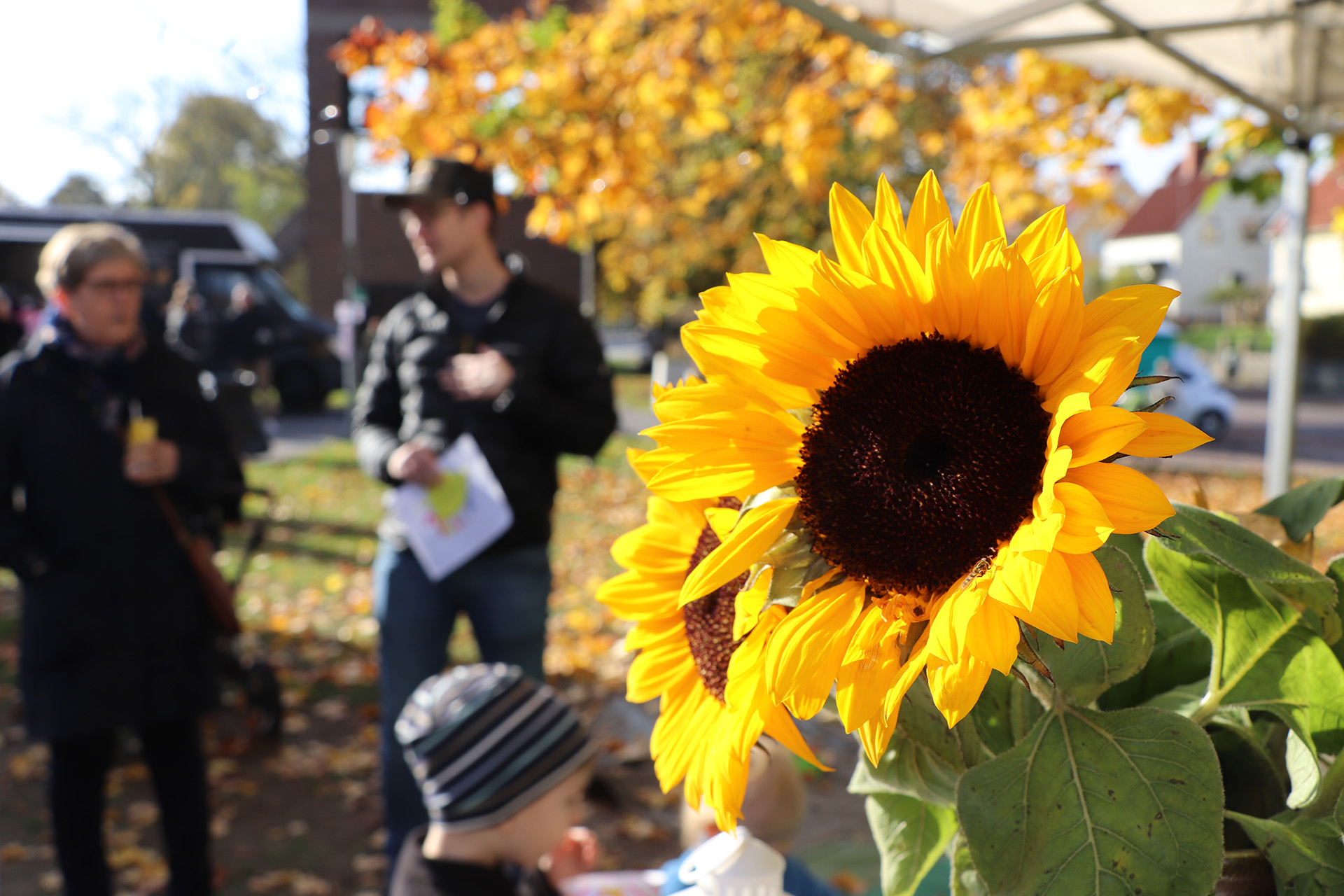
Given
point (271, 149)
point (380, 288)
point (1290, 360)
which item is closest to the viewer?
point (271, 149)

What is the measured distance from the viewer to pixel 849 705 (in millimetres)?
552

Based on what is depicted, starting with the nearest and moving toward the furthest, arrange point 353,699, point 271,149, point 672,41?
1. point 271,149
2. point 353,699
3. point 672,41

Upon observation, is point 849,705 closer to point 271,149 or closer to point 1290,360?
point 271,149

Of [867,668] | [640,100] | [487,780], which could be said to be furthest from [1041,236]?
[640,100]

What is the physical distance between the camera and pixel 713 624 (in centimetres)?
69

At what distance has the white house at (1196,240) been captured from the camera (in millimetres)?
47219

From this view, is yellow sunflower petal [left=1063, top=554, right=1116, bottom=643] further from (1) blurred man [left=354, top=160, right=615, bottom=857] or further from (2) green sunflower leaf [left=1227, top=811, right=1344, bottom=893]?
(1) blurred man [left=354, top=160, right=615, bottom=857]

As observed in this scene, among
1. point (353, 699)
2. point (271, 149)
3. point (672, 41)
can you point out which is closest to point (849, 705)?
point (271, 149)

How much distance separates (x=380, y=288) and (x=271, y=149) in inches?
904

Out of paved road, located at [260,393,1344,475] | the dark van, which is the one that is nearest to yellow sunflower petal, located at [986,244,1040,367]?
paved road, located at [260,393,1344,475]

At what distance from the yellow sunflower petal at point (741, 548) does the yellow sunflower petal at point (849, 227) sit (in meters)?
0.14

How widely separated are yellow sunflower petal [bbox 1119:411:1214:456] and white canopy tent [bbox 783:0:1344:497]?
332 centimetres

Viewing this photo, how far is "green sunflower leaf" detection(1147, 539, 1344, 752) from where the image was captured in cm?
60

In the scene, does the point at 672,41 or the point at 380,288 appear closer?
the point at 672,41
